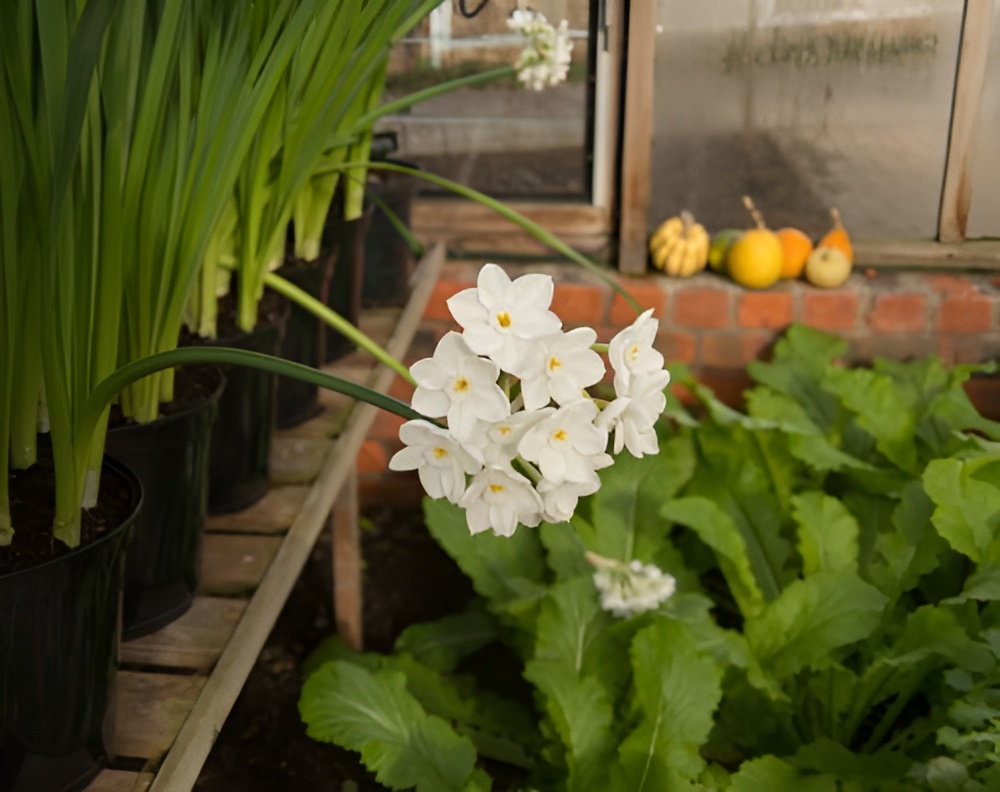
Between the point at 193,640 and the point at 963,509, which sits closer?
the point at 193,640

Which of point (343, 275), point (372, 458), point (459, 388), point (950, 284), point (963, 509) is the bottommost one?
point (372, 458)

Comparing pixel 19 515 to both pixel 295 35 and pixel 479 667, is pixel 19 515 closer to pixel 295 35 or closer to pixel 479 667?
pixel 295 35

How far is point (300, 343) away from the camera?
50.1 inches

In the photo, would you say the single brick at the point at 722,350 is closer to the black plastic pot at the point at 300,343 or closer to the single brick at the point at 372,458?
the single brick at the point at 372,458

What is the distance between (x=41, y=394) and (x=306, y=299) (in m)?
0.29

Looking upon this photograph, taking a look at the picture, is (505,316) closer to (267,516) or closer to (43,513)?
(43,513)

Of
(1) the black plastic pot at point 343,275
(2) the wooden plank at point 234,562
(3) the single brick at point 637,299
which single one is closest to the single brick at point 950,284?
(3) the single brick at point 637,299

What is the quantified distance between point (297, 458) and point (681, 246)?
0.90 meters

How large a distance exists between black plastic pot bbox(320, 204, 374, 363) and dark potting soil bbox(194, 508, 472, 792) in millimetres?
574

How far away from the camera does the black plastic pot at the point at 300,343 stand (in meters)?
1.24

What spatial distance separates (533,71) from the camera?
1.54 metres

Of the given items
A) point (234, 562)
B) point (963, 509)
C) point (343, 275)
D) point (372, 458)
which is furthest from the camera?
point (372, 458)

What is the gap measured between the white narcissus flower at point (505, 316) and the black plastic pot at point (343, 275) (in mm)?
771

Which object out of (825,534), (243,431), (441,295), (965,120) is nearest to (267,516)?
(243,431)
